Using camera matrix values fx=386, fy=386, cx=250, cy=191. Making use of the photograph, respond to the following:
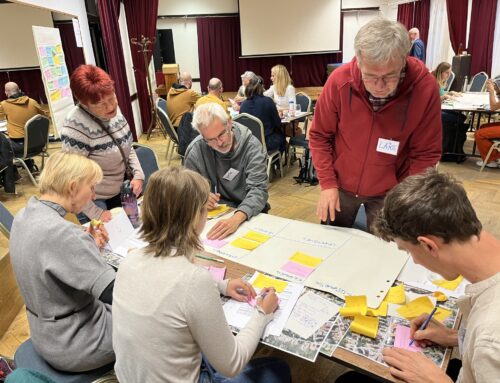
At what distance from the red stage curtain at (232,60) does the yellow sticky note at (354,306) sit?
8341 mm

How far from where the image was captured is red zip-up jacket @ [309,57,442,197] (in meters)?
1.60

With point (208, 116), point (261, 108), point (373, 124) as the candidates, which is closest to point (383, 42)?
point (373, 124)

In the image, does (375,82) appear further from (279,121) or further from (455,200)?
(279,121)

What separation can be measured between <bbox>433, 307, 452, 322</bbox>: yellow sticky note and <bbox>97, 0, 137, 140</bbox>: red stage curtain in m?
5.65

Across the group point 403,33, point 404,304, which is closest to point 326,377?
point 404,304

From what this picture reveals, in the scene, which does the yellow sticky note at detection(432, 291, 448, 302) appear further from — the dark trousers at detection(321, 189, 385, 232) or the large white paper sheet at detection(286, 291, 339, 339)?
the dark trousers at detection(321, 189, 385, 232)

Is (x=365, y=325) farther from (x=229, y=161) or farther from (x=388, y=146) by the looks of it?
(x=229, y=161)

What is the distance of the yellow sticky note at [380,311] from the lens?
3.86 feet

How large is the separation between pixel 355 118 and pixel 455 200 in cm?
87

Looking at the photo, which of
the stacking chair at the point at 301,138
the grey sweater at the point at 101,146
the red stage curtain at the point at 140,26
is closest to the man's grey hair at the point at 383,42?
the grey sweater at the point at 101,146

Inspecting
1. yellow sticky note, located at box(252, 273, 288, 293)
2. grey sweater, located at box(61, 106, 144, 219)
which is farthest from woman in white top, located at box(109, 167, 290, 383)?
grey sweater, located at box(61, 106, 144, 219)

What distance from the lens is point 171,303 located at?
96cm

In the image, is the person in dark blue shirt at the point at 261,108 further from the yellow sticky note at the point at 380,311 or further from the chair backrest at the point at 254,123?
the yellow sticky note at the point at 380,311

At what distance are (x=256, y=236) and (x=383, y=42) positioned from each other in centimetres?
93
